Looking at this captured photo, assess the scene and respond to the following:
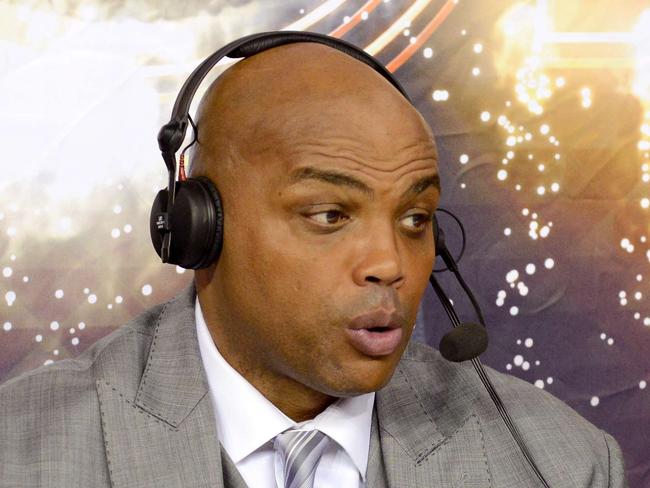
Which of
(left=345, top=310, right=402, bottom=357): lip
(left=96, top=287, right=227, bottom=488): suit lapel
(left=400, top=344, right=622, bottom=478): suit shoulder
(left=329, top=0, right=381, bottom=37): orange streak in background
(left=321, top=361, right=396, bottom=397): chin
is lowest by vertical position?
(left=400, top=344, right=622, bottom=478): suit shoulder

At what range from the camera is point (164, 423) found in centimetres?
147

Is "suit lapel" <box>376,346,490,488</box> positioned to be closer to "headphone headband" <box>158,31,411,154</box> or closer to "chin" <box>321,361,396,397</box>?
"chin" <box>321,361,396,397</box>

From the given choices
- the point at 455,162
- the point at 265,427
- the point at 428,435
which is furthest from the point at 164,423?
the point at 455,162

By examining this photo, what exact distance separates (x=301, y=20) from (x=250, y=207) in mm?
636

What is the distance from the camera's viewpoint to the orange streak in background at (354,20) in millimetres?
2010

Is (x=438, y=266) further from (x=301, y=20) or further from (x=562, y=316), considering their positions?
(x=301, y=20)

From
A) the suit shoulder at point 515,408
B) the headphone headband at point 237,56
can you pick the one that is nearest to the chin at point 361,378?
the suit shoulder at point 515,408

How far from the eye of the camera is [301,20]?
200cm

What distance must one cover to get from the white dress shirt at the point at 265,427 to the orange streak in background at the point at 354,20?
25.5 inches

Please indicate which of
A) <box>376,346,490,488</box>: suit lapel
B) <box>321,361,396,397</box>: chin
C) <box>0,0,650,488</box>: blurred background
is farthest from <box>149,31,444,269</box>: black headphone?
<box>0,0,650,488</box>: blurred background

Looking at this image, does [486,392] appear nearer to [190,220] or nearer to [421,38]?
[190,220]

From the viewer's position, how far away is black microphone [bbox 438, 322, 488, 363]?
1467 mm

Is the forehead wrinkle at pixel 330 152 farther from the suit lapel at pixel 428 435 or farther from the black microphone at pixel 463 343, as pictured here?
the suit lapel at pixel 428 435

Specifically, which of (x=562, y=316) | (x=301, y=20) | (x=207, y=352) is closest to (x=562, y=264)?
(x=562, y=316)
